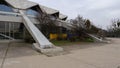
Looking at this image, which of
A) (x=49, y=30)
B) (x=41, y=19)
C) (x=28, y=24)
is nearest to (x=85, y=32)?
(x=49, y=30)

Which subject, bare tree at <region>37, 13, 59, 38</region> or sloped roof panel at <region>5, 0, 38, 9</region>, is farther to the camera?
sloped roof panel at <region>5, 0, 38, 9</region>

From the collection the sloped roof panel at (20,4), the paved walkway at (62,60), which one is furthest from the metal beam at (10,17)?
the paved walkway at (62,60)


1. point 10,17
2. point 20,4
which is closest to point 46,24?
point 10,17

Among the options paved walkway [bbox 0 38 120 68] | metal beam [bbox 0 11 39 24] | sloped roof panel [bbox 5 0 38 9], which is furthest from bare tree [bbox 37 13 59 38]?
paved walkway [bbox 0 38 120 68]

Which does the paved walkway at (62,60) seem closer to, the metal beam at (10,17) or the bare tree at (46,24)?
the metal beam at (10,17)

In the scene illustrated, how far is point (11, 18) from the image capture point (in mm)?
20391

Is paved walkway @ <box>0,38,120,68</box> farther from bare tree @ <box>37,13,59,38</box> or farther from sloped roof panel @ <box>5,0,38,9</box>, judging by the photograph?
sloped roof panel @ <box>5,0,38,9</box>

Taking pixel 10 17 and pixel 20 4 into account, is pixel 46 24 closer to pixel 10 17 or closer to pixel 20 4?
pixel 10 17

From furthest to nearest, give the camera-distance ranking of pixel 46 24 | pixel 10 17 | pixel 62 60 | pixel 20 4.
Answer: pixel 20 4
pixel 46 24
pixel 10 17
pixel 62 60

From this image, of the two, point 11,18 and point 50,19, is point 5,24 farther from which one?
point 50,19

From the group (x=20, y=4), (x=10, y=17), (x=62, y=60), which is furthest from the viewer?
(x=20, y=4)

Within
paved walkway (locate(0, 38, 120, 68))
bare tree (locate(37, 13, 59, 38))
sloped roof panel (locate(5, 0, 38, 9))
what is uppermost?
sloped roof panel (locate(5, 0, 38, 9))

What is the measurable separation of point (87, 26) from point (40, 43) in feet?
50.7

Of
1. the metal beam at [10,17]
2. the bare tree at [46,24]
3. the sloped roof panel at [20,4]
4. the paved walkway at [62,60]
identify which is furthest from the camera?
the sloped roof panel at [20,4]
